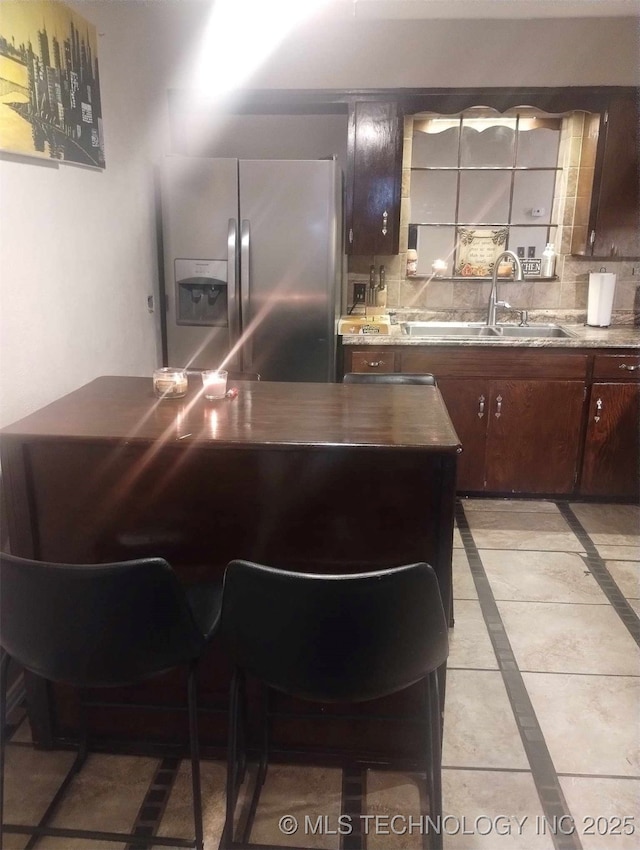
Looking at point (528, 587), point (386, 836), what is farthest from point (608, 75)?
point (386, 836)

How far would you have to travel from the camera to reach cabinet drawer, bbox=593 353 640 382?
134 inches

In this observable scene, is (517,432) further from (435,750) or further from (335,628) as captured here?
(335,628)

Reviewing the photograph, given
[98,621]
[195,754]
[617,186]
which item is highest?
[617,186]

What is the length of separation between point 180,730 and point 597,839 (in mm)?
1138

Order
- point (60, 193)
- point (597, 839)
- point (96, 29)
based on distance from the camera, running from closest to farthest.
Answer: point (597, 839), point (60, 193), point (96, 29)

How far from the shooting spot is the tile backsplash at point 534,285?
12.6ft

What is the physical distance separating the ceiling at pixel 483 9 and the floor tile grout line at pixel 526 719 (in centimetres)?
272

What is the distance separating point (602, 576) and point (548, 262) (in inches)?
76.1

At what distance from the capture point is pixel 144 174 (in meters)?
3.29

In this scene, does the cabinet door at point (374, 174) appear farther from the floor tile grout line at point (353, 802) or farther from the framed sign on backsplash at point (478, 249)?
the floor tile grout line at point (353, 802)

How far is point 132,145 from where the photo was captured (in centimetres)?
312

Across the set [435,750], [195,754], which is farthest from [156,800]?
[435,750]

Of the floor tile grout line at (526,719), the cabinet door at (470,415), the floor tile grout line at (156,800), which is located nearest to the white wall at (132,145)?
the floor tile grout line at (156,800)

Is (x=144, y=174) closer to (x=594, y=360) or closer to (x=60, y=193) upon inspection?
(x=60, y=193)
